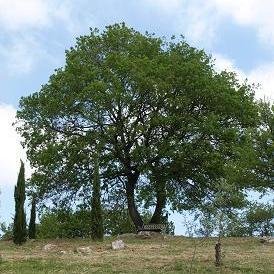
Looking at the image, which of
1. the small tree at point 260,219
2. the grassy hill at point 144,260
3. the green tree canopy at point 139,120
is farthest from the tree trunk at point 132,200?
the small tree at point 260,219

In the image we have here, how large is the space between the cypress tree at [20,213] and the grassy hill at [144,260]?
22.6ft

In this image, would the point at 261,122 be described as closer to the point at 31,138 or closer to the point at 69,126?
the point at 69,126

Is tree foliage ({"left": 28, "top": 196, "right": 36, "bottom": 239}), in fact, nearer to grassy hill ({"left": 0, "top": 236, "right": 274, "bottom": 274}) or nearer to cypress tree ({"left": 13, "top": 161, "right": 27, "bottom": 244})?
cypress tree ({"left": 13, "top": 161, "right": 27, "bottom": 244})

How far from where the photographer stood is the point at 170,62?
4362cm

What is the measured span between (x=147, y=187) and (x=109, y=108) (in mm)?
7003

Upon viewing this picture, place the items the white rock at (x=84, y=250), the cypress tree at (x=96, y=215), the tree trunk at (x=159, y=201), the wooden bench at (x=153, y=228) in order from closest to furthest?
1. the white rock at (x=84, y=250)
2. the cypress tree at (x=96, y=215)
3. the wooden bench at (x=153, y=228)
4. the tree trunk at (x=159, y=201)

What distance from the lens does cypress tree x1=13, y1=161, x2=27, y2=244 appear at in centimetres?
3816

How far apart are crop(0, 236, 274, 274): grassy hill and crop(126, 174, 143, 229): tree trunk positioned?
40.0ft

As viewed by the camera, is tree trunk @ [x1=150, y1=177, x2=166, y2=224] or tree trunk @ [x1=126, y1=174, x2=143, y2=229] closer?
tree trunk @ [x1=150, y1=177, x2=166, y2=224]

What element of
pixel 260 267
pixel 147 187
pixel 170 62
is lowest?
pixel 260 267

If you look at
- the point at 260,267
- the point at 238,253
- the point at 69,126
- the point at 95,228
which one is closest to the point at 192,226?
the point at 260,267

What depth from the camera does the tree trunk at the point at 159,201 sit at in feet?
141

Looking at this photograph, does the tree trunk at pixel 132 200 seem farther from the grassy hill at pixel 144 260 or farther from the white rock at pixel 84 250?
the white rock at pixel 84 250

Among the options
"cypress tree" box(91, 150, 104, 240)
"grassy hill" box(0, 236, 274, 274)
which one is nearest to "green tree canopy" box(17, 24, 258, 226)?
"cypress tree" box(91, 150, 104, 240)
